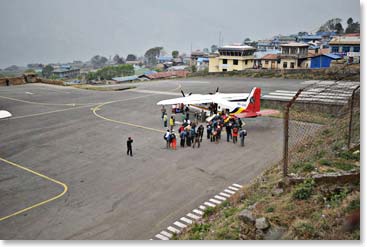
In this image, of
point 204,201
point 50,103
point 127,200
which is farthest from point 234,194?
point 50,103

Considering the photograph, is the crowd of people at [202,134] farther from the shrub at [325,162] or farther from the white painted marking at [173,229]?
the white painted marking at [173,229]

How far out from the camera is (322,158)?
1391cm

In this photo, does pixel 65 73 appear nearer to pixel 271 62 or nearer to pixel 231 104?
pixel 271 62

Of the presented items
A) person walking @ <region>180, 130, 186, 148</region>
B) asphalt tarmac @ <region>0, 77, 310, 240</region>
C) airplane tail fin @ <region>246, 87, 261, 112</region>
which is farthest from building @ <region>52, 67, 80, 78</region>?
person walking @ <region>180, 130, 186, 148</region>

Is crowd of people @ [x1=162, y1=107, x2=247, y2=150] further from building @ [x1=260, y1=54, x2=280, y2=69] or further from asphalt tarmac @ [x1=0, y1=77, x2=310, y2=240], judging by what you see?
building @ [x1=260, y1=54, x2=280, y2=69]

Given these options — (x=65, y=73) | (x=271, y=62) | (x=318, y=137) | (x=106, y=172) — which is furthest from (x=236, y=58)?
(x=65, y=73)

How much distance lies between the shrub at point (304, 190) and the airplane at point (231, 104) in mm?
16057

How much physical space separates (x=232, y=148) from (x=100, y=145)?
32.1ft

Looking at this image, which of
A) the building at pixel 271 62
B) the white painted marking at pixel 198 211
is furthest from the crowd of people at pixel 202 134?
the building at pixel 271 62

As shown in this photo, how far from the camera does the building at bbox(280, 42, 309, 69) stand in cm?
6820

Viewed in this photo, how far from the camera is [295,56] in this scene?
68062 mm

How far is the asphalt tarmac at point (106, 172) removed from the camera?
13031 mm

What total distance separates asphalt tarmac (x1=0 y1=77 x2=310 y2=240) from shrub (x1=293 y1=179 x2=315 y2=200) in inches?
206

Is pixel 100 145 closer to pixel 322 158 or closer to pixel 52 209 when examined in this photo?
pixel 52 209
